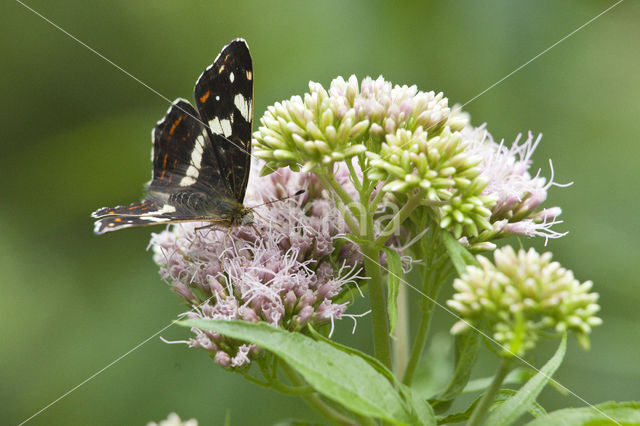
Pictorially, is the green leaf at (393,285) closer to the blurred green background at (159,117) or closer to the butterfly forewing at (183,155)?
the butterfly forewing at (183,155)

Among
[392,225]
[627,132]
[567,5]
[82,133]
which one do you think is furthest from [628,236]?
[82,133]

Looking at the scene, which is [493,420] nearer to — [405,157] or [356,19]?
[405,157]

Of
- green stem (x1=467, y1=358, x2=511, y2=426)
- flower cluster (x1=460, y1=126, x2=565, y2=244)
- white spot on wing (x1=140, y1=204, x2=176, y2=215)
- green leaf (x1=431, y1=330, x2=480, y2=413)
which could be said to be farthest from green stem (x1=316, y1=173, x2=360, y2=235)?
green stem (x1=467, y1=358, x2=511, y2=426)

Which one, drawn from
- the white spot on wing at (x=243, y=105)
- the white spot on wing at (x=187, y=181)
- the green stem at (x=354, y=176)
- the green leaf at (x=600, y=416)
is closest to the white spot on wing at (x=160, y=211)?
the white spot on wing at (x=187, y=181)

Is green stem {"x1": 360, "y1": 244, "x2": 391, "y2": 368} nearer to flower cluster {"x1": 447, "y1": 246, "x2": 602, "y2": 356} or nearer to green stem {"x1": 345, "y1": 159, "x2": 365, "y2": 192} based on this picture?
green stem {"x1": 345, "y1": 159, "x2": 365, "y2": 192}

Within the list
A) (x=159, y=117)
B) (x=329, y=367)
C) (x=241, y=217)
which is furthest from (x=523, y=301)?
(x=159, y=117)

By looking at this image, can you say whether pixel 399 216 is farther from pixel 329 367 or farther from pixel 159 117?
pixel 159 117
